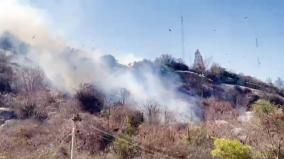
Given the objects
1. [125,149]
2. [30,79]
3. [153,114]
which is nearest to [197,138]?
[125,149]

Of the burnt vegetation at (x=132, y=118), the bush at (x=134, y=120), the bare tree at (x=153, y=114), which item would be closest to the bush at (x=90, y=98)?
the burnt vegetation at (x=132, y=118)

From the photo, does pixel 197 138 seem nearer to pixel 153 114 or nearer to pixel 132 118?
pixel 132 118

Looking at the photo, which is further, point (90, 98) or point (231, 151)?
point (90, 98)

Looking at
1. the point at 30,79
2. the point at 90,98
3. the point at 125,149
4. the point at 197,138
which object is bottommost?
the point at 125,149

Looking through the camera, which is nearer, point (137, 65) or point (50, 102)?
point (50, 102)

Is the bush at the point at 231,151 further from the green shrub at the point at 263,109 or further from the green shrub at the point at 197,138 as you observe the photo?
the green shrub at the point at 197,138

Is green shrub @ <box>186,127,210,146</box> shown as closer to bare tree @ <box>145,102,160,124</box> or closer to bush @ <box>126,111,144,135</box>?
bush @ <box>126,111,144,135</box>

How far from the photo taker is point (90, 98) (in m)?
50.4

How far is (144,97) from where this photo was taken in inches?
2157

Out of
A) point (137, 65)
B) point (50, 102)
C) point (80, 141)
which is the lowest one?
point (80, 141)

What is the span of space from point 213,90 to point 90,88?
15661mm

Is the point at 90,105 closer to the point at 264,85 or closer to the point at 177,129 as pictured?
the point at 177,129

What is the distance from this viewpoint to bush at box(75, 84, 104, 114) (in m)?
49.4

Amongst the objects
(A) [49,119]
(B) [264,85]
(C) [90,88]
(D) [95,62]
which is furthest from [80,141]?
(B) [264,85]
